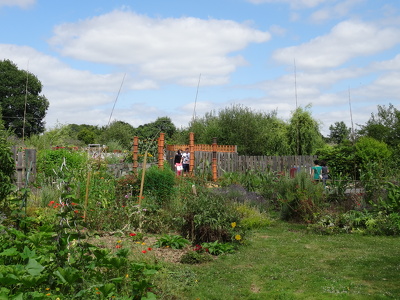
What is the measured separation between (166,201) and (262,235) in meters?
Answer: 2.41

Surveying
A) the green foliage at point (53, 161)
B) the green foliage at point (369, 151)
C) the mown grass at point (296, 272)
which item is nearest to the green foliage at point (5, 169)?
the mown grass at point (296, 272)

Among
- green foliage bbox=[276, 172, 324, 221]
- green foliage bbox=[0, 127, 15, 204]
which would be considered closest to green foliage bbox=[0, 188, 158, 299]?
green foliage bbox=[0, 127, 15, 204]

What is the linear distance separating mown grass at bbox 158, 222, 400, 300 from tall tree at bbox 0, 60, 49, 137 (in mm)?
34149

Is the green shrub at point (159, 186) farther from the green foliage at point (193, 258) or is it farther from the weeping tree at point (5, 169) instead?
the weeping tree at point (5, 169)

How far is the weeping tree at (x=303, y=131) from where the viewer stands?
22422 mm

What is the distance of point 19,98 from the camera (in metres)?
38.6

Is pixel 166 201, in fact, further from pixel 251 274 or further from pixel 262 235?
pixel 251 274

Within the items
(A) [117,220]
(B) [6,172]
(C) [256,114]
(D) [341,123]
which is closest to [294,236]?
(A) [117,220]

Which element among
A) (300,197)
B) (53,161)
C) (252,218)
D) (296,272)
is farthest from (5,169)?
(53,161)

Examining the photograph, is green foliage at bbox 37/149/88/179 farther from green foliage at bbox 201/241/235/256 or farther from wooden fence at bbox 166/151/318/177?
green foliage at bbox 201/241/235/256

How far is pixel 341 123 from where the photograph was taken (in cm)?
5316

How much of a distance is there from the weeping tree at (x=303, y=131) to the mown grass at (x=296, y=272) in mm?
14754

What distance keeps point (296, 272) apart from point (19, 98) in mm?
37862

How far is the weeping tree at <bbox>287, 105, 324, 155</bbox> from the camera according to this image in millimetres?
22422
